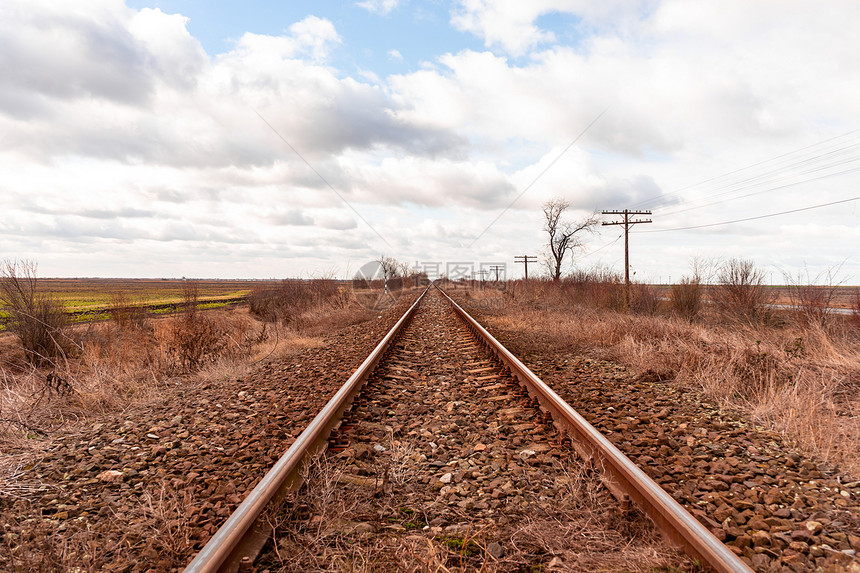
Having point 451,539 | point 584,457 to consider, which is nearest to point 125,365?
point 451,539

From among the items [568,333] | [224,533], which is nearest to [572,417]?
[224,533]

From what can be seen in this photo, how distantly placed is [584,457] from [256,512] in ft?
7.97

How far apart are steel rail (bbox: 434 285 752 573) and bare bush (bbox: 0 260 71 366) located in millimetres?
9922

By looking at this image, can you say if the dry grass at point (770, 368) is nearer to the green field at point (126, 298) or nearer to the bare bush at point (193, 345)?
the bare bush at point (193, 345)

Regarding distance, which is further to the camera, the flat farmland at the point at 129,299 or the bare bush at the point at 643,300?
the bare bush at the point at 643,300

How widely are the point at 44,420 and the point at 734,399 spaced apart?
25.2ft

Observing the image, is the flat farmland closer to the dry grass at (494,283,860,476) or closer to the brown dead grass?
the brown dead grass

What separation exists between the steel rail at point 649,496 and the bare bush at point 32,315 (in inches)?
391

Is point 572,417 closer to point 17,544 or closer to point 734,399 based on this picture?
point 734,399

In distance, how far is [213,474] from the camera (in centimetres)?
350

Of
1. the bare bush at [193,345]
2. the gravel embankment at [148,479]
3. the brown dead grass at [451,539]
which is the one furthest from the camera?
the bare bush at [193,345]

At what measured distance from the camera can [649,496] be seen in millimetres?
2799

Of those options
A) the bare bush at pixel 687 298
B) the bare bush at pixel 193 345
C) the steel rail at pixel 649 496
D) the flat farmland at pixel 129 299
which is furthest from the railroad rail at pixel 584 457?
the bare bush at pixel 687 298

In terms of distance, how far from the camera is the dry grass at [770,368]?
4.22 metres
